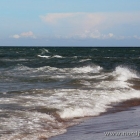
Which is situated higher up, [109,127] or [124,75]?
[109,127]

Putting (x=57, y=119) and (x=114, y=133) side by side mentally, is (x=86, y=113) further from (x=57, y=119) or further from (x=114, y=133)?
(x=114, y=133)

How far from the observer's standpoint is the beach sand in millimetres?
9053

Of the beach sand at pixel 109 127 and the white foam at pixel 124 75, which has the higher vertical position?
the beach sand at pixel 109 127

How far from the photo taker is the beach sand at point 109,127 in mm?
9053

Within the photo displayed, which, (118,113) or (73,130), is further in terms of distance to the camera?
(118,113)

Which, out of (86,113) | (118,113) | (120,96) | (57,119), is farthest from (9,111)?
(120,96)

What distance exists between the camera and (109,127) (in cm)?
1026

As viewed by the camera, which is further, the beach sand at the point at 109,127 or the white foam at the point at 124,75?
the white foam at the point at 124,75

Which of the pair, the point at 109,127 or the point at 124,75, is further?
the point at 124,75

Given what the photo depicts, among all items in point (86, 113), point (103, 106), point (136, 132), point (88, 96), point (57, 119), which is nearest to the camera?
point (136, 132)

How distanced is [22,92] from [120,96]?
13.5ft

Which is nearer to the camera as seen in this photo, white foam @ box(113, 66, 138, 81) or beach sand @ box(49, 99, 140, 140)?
→ beach sand @ box(49, 99, 140, 140)

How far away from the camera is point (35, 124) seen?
1065 cm

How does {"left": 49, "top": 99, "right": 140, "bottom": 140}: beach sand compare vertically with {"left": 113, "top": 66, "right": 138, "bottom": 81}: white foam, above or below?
above
